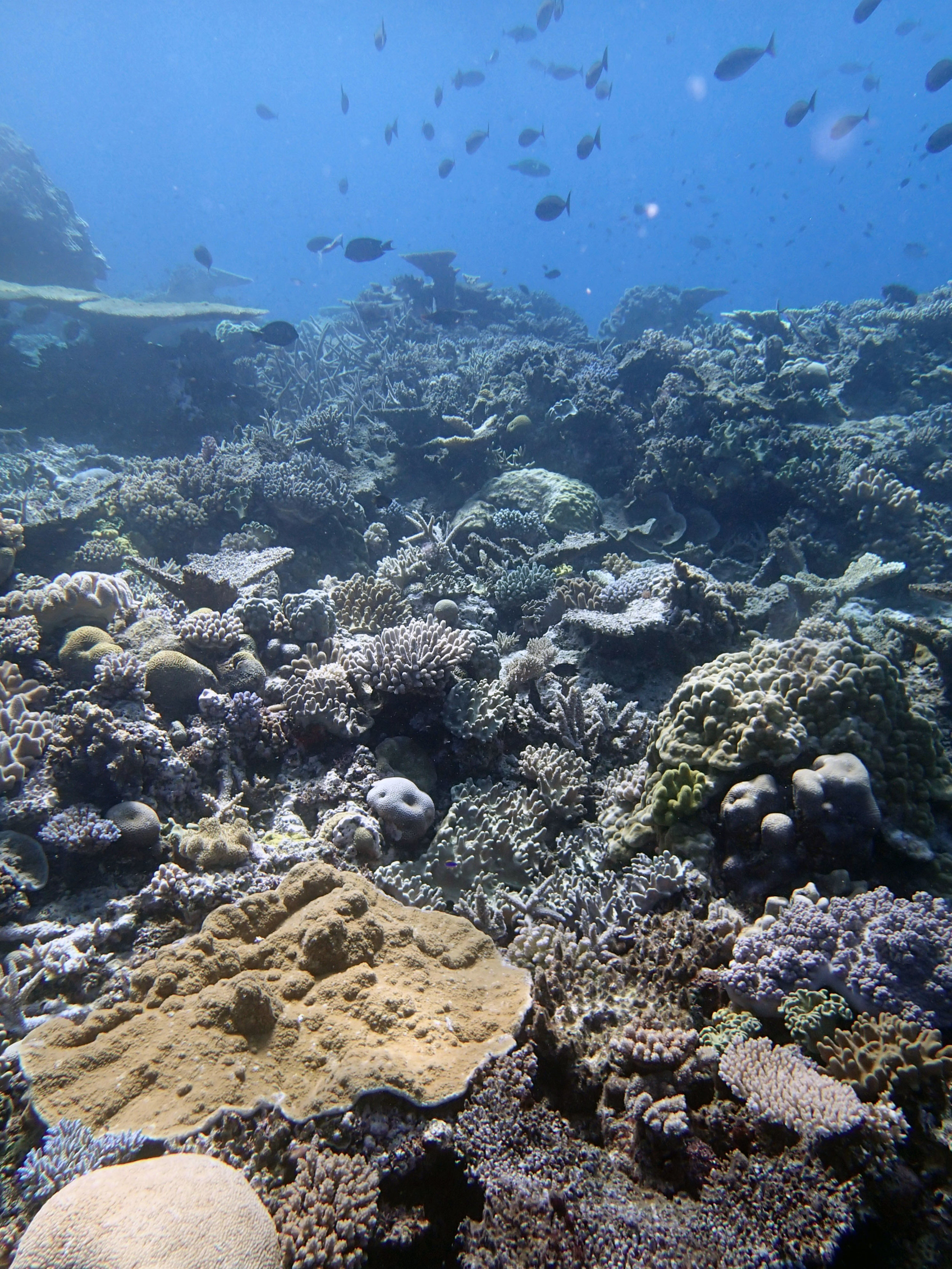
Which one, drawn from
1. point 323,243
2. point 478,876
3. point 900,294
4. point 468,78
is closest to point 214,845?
point 478,876

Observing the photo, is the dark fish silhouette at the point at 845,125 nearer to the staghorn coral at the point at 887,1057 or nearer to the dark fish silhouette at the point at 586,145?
the dark fish silhouette at the point at 586,145

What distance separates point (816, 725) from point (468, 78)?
31.8m

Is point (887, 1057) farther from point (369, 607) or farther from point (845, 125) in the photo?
point (845, 125)

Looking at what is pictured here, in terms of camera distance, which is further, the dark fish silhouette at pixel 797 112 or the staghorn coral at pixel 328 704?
the dark fish silhouette at pixel 797 112

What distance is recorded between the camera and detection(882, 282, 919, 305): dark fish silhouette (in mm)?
16109

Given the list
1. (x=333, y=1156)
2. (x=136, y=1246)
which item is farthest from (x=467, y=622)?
(x=136, y=1246)

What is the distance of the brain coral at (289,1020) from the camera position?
2.47 m

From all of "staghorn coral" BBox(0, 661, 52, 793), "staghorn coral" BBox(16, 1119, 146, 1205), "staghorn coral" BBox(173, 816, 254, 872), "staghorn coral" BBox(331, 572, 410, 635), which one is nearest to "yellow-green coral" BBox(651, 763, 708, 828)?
"staghorn coral" BBox(173, 816, 254, 872)

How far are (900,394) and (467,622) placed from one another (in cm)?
1167

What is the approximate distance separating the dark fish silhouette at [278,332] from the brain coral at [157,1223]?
1240 cm

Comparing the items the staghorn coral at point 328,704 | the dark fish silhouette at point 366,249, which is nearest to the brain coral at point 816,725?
the staghorn coral at point 328,704

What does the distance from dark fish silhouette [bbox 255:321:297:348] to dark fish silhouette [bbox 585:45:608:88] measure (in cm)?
1356

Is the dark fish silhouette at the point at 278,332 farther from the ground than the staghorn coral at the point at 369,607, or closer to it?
farther from the ground

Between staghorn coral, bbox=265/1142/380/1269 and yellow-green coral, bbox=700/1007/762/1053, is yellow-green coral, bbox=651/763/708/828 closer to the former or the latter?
yellow-green coral, bbox=700/1007/762/1053
